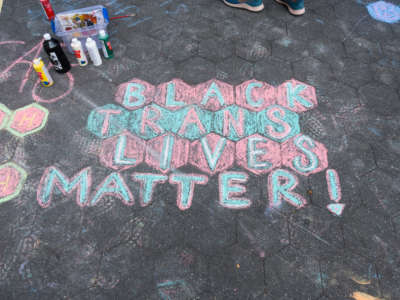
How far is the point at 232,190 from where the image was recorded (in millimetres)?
2730

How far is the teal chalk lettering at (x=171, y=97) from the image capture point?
3340mm

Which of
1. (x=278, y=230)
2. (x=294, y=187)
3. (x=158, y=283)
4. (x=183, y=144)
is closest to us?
(x=158, y=283)

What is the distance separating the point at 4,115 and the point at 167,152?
2.10m

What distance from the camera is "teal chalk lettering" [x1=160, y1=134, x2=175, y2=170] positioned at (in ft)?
9.43

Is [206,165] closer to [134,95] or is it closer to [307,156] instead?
[307,156]

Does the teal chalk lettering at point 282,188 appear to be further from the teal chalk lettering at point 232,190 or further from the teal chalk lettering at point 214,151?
the teal chalk lettering at point 214,151

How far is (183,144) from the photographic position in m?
3.02

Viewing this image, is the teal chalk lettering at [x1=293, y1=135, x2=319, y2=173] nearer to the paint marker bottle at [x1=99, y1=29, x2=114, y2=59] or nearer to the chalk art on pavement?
the chalk art on pavement

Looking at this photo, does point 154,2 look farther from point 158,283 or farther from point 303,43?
point 158,283

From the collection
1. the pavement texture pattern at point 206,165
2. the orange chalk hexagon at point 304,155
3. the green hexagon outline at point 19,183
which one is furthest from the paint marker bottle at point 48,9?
the orange chalk hexagon at point 304,155

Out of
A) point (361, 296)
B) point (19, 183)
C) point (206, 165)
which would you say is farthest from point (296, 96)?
point (19, 183)

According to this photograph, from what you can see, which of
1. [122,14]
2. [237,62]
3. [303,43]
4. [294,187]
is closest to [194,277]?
[294,187]

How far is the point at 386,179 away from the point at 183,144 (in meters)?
2.20

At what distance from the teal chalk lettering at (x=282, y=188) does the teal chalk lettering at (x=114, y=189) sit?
4.70 feet
